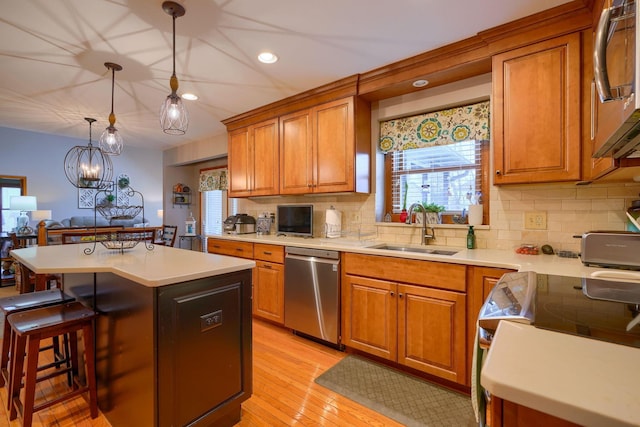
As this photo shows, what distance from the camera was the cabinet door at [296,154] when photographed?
309cm

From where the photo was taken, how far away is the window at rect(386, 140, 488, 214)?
2.53m

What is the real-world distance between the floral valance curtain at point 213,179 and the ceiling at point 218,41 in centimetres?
225

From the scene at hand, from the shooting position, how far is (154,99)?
3.32 meters

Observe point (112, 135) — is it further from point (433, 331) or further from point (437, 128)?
point (433, 331)

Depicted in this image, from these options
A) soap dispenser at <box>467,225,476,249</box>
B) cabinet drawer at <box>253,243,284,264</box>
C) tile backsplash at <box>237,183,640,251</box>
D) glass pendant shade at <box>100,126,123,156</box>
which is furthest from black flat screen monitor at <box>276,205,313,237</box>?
glass pendant shade at <box>100,126,123,156</box>

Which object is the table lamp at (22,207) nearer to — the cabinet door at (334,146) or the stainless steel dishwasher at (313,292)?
the stainless steel dishwasher at (313,292)

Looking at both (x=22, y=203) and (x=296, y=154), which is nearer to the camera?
(x=296, y=154)

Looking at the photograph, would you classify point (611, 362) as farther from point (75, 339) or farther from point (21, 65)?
point (21, 65)

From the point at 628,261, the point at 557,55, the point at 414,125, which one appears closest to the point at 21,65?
the point at 414,125

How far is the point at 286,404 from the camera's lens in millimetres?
1847

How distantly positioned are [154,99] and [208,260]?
2.51m

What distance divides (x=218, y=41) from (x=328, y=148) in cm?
128

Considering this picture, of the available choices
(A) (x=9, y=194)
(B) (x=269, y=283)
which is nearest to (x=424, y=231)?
(B) (x=269, y=283)

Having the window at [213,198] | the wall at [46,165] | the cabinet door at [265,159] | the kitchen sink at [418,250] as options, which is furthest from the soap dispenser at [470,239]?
the wall at [46,165]
